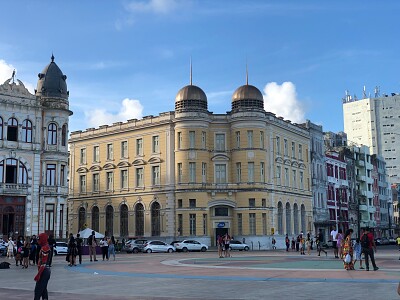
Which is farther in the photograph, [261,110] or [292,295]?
[261,110]

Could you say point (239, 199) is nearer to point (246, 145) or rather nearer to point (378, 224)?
point (246, 145)

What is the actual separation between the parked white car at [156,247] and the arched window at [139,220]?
12.9 m

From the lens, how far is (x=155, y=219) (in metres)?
68.1

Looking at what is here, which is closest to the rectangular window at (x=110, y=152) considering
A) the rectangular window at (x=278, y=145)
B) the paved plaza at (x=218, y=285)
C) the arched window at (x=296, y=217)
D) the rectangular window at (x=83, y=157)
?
the rectangular window at (x=83, y=157)

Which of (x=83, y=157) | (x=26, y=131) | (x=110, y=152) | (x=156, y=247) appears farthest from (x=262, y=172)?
(x=26, y=131)

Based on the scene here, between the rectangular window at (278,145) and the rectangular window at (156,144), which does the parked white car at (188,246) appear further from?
the rectangular window at (278,145)

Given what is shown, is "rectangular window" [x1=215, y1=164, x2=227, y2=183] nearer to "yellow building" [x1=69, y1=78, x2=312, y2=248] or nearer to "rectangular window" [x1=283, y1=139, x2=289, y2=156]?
"yellow building" [x1=69, y1=78, x2=312, y2=248]

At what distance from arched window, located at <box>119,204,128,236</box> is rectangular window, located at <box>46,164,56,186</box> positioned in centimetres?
1718

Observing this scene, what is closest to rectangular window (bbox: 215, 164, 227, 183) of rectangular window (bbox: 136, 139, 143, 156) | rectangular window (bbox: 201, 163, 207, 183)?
rectangular window (bbox: 201, 163, 207, 183)

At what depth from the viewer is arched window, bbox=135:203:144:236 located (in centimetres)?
6886

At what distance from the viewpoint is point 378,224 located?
351 ft

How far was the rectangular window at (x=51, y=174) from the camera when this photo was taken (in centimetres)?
5506

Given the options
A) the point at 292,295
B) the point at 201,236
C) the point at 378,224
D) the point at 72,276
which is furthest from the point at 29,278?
the point at 378,224

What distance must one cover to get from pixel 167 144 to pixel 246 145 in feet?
32.0
